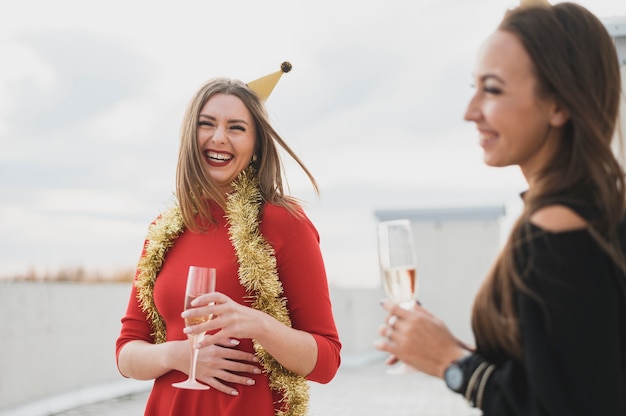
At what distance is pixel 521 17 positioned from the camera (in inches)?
51.1

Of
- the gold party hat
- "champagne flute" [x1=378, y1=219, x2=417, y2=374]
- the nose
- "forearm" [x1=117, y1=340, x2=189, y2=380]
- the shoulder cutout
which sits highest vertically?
the gold party hat

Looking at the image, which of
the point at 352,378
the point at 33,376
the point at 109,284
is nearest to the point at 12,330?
the point at 33,376

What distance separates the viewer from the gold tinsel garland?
221 cm

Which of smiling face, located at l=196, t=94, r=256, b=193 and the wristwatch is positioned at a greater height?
smiling face, located at l=196, t=94, r=256, b=193

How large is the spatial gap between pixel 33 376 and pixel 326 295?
24.3 feet

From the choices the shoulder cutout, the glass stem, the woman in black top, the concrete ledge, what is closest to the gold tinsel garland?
the glass stem

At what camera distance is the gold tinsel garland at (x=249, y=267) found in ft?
7.24

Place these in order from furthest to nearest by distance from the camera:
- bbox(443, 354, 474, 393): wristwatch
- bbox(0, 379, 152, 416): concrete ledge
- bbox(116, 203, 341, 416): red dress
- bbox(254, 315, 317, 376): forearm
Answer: bbox(0, 379, 152, 416): concrete ledge < bbox(116, 203, 341, 416): red dress < bbox(254, 315, 317, 376): forearm < bbox(443, 354, 474, 393): wristwatch

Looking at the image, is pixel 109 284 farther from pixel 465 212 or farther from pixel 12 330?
pixel 465 212

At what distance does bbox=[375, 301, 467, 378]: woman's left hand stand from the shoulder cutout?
27 centimetres

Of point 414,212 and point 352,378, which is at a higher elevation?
point 414,212

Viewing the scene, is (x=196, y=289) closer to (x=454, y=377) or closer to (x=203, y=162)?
(x=203, y=162)

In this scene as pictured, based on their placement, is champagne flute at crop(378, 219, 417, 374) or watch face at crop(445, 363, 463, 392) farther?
champagne flute at crop(378, 219, 417, 374)

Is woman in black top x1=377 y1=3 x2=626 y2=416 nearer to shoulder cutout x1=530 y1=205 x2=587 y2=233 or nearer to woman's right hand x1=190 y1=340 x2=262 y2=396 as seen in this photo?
shoulder cutout x1=530 y1=205 x2=587 y2=233
